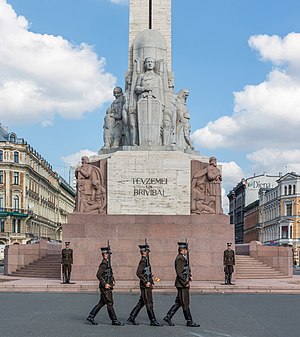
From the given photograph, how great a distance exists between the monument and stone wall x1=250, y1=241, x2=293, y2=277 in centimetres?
338

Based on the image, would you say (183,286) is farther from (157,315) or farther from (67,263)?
(67,263)

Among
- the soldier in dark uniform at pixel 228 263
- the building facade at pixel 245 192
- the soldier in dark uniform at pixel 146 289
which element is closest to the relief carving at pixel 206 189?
the soldier in dark uniform at pixel 228 263

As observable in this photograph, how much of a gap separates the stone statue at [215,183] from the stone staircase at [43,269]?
252 inches

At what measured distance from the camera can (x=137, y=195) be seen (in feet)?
80.6

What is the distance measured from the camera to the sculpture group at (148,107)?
85.6ft

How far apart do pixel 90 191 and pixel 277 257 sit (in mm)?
8082

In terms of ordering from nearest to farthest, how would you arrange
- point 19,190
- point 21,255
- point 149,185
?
point 149,185
point 21,255
point 19,190

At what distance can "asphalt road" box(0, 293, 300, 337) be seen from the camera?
39.3 ft

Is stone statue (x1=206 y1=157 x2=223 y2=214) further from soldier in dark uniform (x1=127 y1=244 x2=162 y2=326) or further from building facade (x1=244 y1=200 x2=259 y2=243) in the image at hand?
building facade (x1=244 y1=200 x2=259 y2=243)

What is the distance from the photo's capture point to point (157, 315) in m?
14.3

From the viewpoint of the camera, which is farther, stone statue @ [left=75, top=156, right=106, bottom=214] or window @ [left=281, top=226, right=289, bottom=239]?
window @ [left=281, top=226, right=289, bottom=239]

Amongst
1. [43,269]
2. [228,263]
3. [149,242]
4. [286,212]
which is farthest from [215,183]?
[286,212]

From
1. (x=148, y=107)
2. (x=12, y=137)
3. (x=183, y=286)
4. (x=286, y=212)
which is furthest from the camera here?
(x=286, y=212)

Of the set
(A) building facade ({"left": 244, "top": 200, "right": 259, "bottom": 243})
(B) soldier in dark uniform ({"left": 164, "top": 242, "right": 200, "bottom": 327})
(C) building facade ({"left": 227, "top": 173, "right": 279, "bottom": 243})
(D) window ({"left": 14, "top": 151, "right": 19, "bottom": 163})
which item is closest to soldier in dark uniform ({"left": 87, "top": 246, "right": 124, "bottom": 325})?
(B) soldier in dark uniform ({"left": 164, "top": 242, "right": 200, "bottom": 327})
